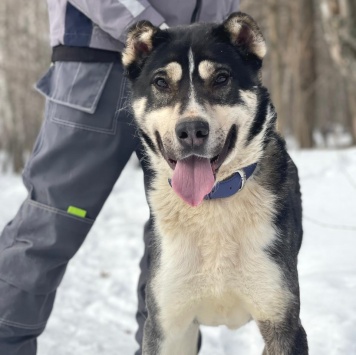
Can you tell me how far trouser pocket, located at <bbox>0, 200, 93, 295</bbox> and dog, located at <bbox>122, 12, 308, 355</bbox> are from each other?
447mm

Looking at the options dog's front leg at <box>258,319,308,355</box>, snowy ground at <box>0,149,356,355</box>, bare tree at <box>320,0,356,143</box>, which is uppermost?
bare tree at <box>320,0,356,143</box>

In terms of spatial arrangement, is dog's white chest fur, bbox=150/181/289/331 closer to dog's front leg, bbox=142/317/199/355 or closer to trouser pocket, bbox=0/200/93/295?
dog's front leg, bbox=142/317/199/355

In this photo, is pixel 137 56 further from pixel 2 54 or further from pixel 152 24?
pixel 2 54

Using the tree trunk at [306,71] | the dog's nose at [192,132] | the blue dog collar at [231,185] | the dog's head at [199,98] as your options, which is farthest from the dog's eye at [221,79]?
the tree trunk at [306,71]

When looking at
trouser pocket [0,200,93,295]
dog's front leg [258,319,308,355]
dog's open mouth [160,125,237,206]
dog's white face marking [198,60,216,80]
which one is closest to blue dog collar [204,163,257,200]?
dog's open mouth [160,125,237,206]

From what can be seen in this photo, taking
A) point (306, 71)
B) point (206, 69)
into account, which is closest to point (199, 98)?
point (206, 69)

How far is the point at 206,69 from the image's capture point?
2.56 meters

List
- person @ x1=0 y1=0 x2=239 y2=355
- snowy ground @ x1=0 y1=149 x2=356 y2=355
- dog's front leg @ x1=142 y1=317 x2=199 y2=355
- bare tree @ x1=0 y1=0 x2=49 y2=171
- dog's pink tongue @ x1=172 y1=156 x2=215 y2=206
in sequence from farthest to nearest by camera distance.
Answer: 1. bare tree @ x1=0 y1=0 x2=49 y2=171
2. snowy ground @ x1=0 y1=149 x2=356 y2=355
3. person @ x1=0 y1=0 x2=239 y2=355
4. dog's front leg @ x1=142 y1=317 x2=199 y2=355
5. dog's pink tongue @ x1=172 y1=156 x2=215 y2=206

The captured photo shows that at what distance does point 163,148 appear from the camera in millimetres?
2588

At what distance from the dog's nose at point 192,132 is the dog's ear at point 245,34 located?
1.60 feet

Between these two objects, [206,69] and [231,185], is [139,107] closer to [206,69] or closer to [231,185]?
[206,69]

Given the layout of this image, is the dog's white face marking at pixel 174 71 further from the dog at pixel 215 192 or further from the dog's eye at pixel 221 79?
the dog's eye at pixel 221 79

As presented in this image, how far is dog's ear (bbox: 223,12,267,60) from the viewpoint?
2.61 metres

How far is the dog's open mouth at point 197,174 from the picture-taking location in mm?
2502
